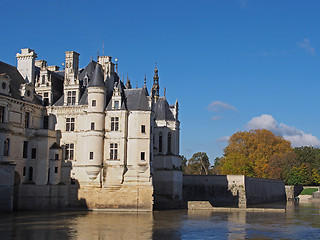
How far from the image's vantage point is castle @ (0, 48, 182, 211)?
41.5 metres

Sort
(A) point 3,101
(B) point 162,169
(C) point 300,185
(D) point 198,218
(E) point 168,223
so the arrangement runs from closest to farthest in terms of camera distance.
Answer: (E) point 168,223 < (D) point 198,218 < (A) point 3,101 < (B) point 162,169 < (C) point 300,185

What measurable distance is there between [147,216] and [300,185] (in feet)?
171

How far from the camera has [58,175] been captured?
141 ft

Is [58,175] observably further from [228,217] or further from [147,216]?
Answer: [228,217]

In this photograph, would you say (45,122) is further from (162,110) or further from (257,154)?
(257,154)

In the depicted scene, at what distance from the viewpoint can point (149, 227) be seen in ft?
95.3

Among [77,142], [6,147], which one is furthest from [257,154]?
[6,147]

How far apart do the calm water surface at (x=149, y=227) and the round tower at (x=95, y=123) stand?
23.5 ft

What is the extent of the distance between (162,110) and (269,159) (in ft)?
123

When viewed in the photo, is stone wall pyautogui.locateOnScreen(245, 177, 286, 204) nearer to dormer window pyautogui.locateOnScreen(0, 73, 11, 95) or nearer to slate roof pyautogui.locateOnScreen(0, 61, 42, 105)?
slate roof pyautogui.locateOnScreen(0, 61, 42, 105)

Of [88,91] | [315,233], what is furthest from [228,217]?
[88,91]

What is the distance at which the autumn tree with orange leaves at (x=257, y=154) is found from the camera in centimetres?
7888

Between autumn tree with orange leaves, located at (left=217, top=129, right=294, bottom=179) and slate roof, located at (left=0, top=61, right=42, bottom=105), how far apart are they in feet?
142

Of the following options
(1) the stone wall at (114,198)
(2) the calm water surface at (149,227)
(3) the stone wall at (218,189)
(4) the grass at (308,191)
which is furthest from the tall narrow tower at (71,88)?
(4) the grass at (308,191)
